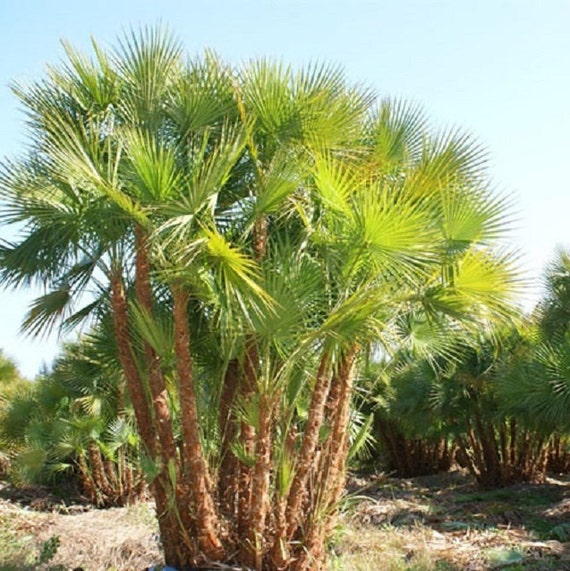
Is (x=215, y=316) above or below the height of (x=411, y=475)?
above

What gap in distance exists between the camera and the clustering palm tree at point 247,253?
5.65 metres

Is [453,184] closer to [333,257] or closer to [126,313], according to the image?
[333,257]

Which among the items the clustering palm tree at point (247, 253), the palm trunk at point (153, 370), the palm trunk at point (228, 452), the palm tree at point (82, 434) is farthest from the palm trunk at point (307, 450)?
the palm tree at point (82, 434)

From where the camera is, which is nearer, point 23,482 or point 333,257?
point 333,257

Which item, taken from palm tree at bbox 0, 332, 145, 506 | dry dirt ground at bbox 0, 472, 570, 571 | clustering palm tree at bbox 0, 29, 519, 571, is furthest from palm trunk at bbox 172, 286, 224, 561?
palm tree at bbox 0, 332, 145, 506

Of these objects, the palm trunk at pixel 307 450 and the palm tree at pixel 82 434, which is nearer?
the palm trunk at pixel 307 450

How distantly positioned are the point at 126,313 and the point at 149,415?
94cm

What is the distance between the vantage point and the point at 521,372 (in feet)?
35.5

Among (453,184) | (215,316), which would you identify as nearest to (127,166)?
(215,316)

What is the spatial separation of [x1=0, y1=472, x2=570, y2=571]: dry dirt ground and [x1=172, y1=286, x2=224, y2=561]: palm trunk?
119cm

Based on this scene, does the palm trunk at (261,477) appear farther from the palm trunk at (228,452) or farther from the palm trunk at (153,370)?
the palm trunk at (153,370)

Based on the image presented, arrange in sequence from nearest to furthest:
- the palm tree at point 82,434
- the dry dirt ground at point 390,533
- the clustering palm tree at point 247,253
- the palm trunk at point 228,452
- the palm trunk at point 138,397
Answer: the clustering palm tree at point 247,253, the palm trunk at point 138,397, the palm trunk at point 228,452, the dry dirt ground at point 390,533, the palm tree at point 82,434

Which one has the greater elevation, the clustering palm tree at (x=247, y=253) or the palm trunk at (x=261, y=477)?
the clustering palm tree at (x=247, y=253)

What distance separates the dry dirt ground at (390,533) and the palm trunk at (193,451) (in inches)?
46.7
